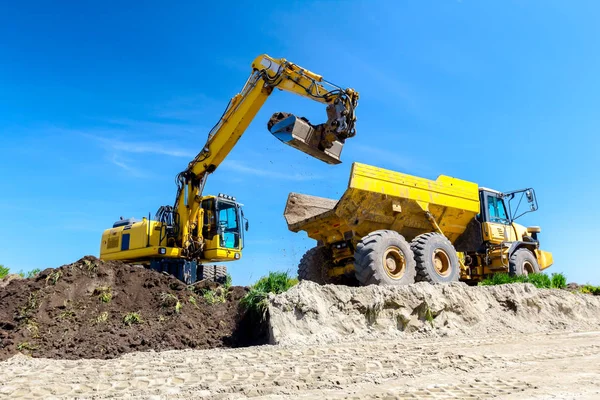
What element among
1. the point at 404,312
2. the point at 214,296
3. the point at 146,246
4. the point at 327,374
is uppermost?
the point at 146,246

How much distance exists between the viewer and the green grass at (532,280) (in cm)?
1188

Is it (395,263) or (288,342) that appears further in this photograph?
(395,263)

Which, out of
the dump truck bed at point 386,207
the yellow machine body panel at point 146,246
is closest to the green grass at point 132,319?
the dump truck bed at point 386,207

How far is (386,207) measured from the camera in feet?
35.6

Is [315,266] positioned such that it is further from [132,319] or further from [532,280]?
[532,280]

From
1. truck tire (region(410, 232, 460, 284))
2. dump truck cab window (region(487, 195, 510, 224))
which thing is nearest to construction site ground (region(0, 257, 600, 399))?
truck tire (region(410, 232, 460, 284))

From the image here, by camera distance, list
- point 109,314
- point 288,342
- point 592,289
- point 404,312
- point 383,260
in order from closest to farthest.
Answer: point 288,342 < point 109,314 < point 404,312 < point 383,260 < point 592,289

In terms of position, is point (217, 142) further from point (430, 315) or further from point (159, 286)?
point (430, 315)

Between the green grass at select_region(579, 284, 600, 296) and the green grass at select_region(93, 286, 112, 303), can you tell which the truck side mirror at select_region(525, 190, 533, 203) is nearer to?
the green grass at select_region(579, 284, 600, 296)

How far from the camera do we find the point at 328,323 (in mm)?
8102

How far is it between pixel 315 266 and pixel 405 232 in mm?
2324

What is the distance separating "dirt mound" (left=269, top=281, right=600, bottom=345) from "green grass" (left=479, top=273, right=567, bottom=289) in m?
0.60

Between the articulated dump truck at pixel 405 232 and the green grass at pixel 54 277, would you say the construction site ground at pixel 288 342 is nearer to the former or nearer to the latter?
the green grass at pixel 54 277

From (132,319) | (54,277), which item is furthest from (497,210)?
(54,277)
